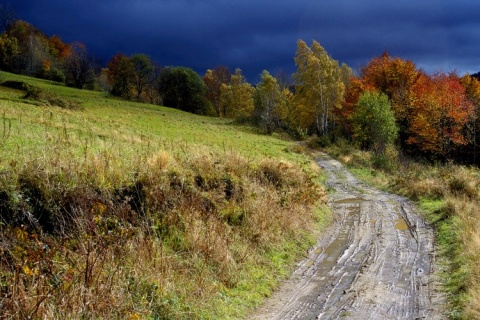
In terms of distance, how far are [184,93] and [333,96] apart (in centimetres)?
3121

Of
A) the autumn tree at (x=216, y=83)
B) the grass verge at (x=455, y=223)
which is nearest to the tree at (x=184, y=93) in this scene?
the autumn tree at (x=216, y=83)

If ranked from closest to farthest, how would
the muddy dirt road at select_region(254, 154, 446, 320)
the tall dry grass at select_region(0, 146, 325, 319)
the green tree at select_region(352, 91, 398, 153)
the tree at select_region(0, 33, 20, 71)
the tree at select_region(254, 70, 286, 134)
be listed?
1. the tall dry grass at select_region(0, 146, 325, 319)
2. the muddy dirt road at select_region(254, 154, 446, 320)
3. the green tree at select_region(352, 91, 398, 153)
4. the tree at select_region(254, 70, 286, 134)
5. the tree at select_region(0, 33, 20, 71)

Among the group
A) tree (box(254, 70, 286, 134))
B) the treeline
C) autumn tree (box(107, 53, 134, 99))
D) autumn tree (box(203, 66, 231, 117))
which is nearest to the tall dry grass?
the treeline

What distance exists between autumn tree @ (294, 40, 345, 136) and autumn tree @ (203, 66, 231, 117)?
3923cm

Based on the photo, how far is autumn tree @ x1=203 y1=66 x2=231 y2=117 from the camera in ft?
292

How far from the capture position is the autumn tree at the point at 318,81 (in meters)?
46.7

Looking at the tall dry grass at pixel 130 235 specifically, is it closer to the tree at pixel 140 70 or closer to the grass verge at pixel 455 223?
the grass verge at pixel 455 223

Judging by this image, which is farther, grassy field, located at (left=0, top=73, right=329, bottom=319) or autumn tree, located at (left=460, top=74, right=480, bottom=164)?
autumn tree, located at (left=460, top=74, right=480, bottom=164)

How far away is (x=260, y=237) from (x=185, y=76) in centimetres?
6455

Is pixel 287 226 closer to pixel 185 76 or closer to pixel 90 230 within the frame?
pixel 90 230

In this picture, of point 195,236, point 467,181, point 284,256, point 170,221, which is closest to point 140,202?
point 170,221

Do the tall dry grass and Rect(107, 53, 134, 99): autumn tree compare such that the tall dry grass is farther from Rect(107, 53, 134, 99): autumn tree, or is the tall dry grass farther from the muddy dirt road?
Rect(107, 53, 134, 99): autumn tree

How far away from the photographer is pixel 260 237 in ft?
33.1

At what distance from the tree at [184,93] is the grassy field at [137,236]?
58.7 meters
